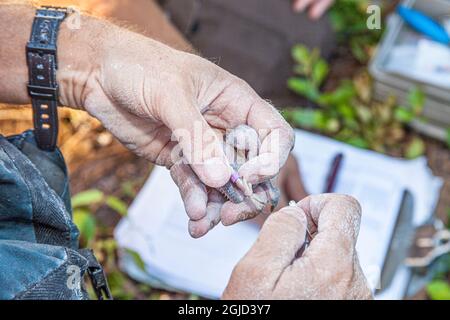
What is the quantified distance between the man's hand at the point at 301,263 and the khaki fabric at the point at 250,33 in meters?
0.86

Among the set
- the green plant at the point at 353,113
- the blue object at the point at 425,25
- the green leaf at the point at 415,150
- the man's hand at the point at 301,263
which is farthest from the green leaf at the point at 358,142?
the man's hand at the point at 301,263

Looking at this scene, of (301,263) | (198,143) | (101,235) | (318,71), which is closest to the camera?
(301,263)

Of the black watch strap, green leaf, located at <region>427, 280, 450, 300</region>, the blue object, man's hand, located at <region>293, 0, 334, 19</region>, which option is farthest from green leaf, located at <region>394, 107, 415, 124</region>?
the black watch strap

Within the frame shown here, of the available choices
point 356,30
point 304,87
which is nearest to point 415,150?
point 304,87

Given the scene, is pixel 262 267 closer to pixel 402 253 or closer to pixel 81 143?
pixel 402 253

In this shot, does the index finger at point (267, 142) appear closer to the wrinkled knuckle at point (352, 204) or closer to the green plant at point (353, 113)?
the wrinkled knuckle at point (352, 204)

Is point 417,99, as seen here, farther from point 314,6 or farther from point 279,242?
point 279,242

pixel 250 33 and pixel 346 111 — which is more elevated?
pixel 250 33

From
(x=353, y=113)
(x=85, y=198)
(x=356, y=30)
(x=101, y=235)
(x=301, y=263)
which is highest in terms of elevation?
(x=301, y=263)

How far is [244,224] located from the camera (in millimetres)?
1237

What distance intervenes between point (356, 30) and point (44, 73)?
110cm

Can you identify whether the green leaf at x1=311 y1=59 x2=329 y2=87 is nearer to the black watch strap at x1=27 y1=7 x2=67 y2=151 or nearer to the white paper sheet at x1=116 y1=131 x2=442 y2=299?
the white paper sheet at x1=116 y1=131 x2=442 y2=299

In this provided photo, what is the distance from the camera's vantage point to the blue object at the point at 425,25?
1512 mm

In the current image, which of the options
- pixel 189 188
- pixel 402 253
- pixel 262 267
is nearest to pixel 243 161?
pixel 189 188
